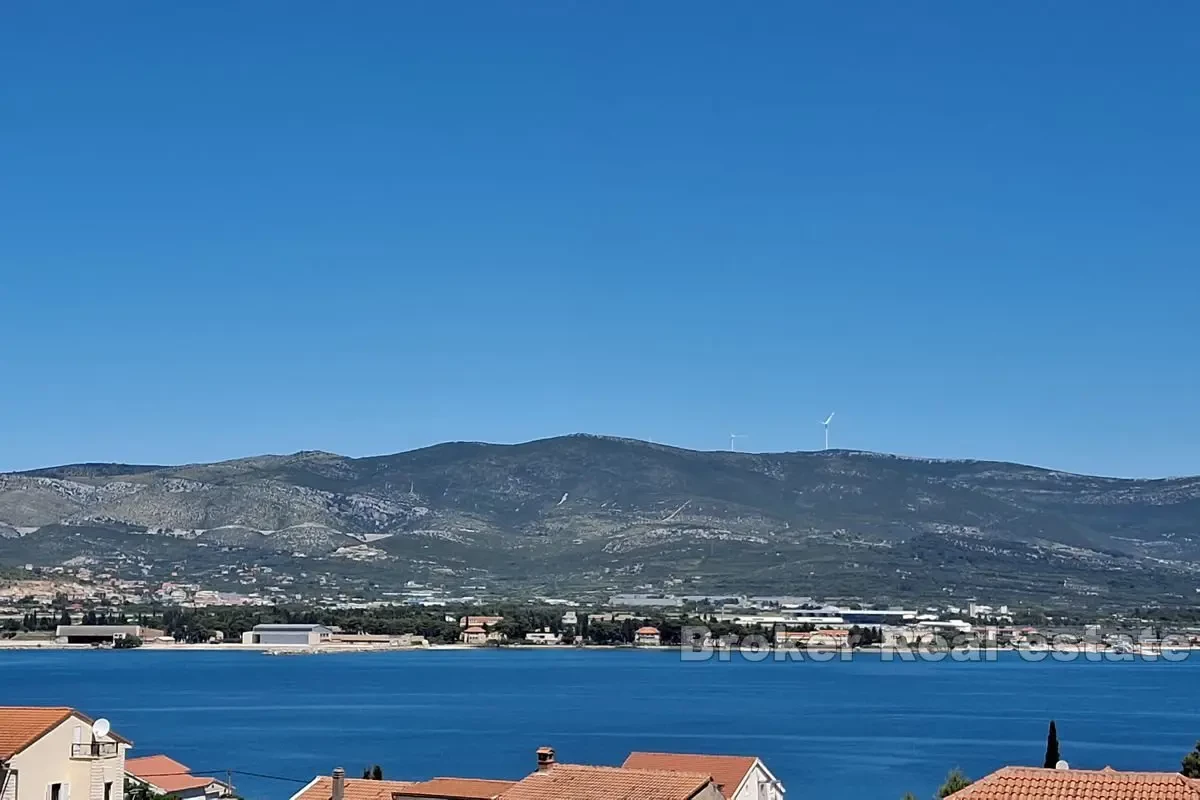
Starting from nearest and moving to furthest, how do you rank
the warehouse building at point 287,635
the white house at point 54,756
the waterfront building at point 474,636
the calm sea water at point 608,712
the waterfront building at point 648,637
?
the white house at point 54,756 < the calm sea water at point 608,712 < the warehouse building at point 287,635 < the waterfront building at point 648,637 < the waterfront building at point 474,636

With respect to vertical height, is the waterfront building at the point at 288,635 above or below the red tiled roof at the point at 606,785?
below

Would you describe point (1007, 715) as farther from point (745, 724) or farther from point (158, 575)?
point (158, 575)

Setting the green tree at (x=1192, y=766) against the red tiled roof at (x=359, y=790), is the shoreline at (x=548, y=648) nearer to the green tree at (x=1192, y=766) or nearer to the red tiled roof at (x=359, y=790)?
the green tree at (x=1192, y=766)

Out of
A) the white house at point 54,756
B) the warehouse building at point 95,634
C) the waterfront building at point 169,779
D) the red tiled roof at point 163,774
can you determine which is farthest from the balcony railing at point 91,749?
the warehouse building at point 95,634

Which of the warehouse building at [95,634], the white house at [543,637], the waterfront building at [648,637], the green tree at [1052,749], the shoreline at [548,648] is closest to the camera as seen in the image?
the green tree at [1052,749]

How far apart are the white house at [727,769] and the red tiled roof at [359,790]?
2499mm

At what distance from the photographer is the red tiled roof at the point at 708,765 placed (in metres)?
18.4

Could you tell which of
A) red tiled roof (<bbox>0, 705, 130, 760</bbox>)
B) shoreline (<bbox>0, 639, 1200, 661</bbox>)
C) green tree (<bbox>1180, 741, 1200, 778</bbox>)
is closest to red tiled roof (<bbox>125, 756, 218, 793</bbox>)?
red tiled roof (<bbox>0, 705, 130, 760</bbox>)

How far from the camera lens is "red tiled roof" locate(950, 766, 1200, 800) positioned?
1035cm

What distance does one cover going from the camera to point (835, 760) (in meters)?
48.8

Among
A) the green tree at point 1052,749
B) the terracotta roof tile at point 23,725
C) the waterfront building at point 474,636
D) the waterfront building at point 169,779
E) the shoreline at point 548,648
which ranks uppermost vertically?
the terracotta roof tile at point 23,725

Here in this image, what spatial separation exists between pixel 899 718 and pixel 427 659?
192ft

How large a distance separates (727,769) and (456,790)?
147 inches

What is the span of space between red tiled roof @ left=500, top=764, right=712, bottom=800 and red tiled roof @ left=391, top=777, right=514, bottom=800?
1.13m
